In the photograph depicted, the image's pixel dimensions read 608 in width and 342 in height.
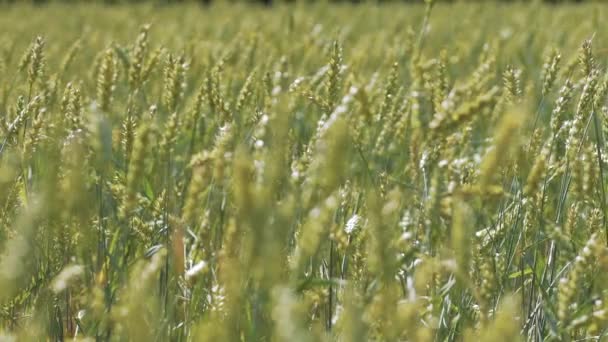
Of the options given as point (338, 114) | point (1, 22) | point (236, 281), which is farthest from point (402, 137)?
point (1, 22)

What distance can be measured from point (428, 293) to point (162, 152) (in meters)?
0.39

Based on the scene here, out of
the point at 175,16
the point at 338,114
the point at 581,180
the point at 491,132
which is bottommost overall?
the point at 175,16

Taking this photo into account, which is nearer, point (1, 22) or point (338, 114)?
point (338, 114)

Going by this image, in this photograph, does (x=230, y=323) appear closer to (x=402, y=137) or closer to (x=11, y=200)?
(x=11, y=200)

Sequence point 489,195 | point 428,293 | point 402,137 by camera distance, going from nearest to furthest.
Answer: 1. point 489,195
2. point 428,293
3. point 402,137

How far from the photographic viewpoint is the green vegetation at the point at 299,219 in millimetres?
660

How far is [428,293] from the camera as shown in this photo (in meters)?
1.16

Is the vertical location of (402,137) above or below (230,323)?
below

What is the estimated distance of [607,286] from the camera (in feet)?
3.90

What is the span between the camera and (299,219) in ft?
3.94

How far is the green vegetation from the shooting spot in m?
0.66

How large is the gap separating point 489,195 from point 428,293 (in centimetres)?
43

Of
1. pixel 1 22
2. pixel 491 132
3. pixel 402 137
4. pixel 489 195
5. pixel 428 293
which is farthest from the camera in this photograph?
pixel 1 22

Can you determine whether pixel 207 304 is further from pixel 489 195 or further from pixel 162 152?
pixel 489 195
